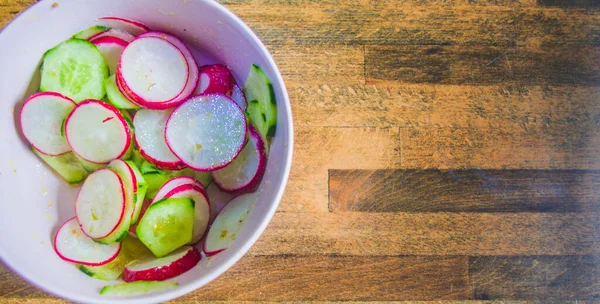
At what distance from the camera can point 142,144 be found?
3.52 ft

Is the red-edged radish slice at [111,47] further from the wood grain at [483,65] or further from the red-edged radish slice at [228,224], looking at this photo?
the wood grain at [483,65]

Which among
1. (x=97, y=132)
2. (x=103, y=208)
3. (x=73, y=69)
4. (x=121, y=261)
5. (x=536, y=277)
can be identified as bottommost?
(x=536, y=277)

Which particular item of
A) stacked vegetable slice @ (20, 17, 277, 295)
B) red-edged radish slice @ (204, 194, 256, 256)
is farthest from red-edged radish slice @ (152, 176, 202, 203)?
red-edged radish slice @ (204, 194, 256, 256)

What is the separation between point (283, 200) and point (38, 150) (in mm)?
544

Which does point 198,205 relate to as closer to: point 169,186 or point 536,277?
point 169,186

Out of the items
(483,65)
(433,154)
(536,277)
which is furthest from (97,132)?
(536,277)

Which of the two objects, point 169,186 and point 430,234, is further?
point 430,234

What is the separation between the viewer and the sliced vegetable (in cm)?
100

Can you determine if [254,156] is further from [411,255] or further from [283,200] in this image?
[411,255]

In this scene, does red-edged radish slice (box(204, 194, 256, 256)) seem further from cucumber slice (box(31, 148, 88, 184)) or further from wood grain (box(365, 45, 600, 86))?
wood grain (box(365, 45, 600, 86))

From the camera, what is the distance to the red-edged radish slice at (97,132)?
104 cm

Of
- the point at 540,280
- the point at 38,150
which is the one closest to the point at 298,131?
the point at 38,150

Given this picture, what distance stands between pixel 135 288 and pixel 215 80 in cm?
46

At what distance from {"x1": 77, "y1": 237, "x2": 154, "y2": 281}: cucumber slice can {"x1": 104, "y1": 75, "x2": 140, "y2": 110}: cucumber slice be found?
0.28m
